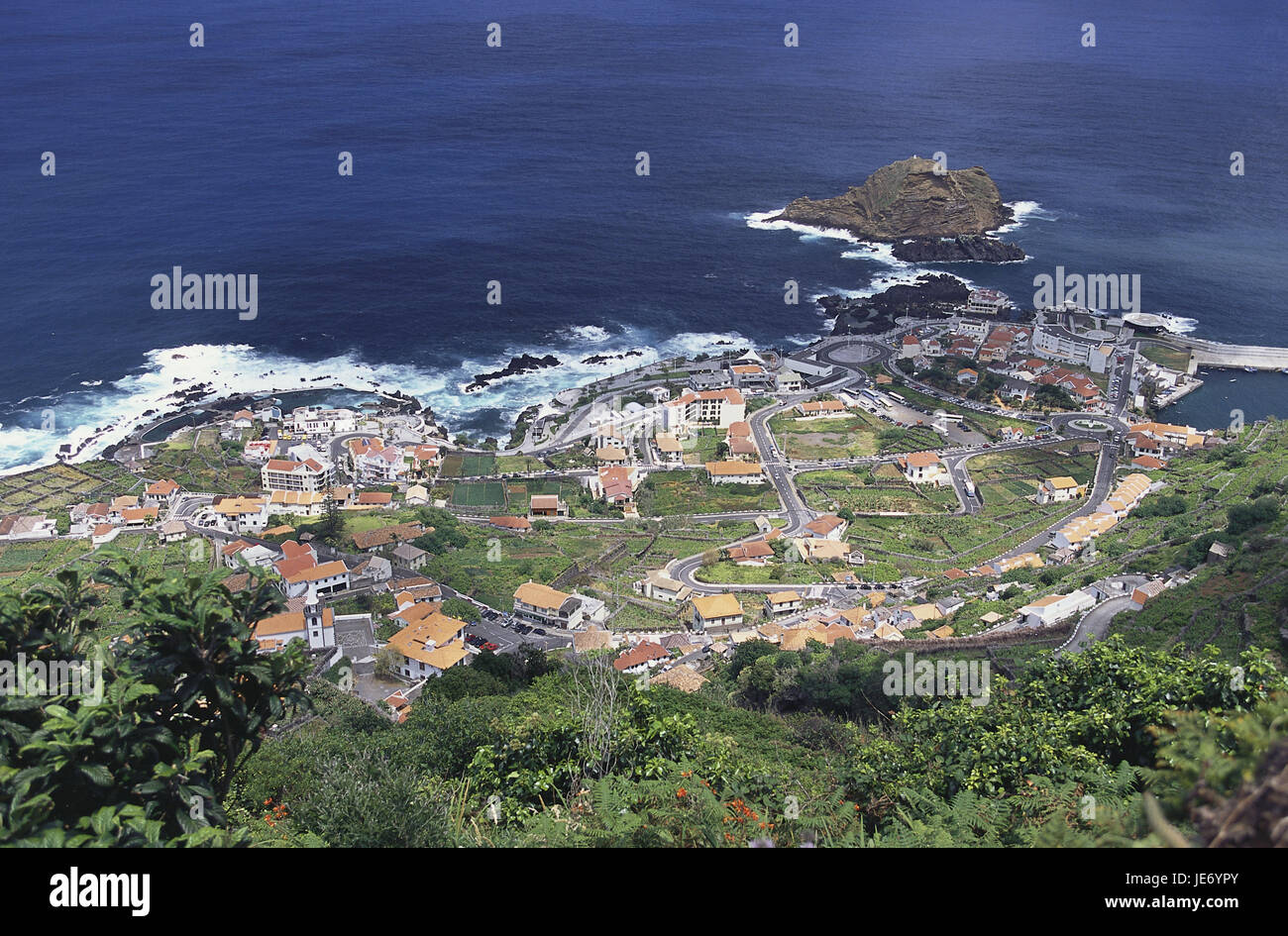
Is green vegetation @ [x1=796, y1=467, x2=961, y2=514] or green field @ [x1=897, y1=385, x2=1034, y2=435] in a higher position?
green field @ [x1=897, y1=385, x2=1034, y2=435]

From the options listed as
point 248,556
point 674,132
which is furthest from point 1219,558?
point 674,132

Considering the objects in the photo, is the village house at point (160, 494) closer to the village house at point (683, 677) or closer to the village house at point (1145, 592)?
the village house at point (683, 677)

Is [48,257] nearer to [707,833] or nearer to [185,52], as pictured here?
[185,52]

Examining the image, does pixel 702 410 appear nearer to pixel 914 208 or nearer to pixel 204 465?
pixel 204 465

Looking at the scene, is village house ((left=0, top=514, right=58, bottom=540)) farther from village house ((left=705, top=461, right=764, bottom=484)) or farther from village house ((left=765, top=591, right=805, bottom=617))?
village house ((left=765, top=591, right=805, bottom=617))

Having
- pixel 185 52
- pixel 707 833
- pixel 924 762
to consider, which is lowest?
pixel 924 762

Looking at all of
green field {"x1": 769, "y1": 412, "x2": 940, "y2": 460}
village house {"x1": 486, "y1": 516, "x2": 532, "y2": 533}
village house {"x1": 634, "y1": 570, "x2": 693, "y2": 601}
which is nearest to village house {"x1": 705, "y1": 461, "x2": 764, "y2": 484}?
green field {"x1": 769, "y1": 412, "x2": 940, "y2": 460}
